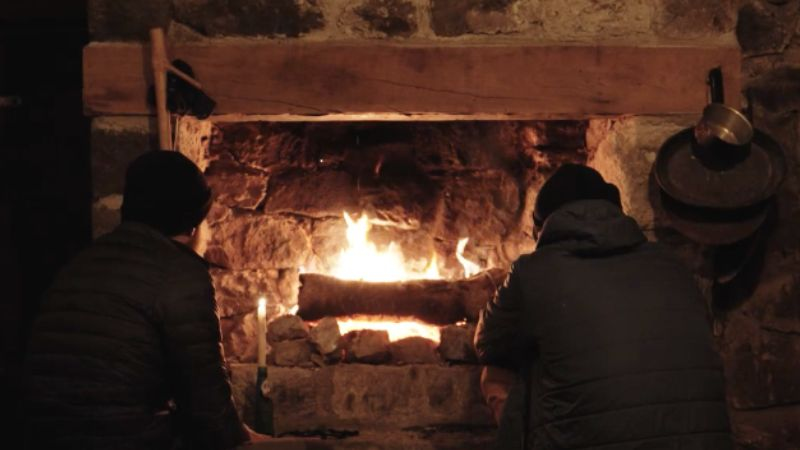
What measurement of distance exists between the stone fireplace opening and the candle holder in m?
0.11

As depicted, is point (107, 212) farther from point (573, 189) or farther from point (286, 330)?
point (573, 189)

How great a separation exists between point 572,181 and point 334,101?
836 millimetres

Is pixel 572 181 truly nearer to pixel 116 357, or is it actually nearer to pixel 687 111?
pixel 687 111

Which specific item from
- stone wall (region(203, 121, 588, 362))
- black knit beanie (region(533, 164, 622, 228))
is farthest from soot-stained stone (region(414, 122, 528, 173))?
black knit beanie (region(533, 164, 622, 228))

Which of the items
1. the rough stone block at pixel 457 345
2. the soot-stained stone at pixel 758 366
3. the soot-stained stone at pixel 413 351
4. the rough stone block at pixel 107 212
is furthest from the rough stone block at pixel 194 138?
the soot-stained stone at pixel 758 366

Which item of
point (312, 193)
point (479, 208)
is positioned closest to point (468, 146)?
point (479, 208)

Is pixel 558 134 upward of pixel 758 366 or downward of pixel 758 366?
upward

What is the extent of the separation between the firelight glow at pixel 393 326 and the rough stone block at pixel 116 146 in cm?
101

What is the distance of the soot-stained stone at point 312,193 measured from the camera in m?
A: 3.33

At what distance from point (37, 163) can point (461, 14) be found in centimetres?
211

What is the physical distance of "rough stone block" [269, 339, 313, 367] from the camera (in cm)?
283

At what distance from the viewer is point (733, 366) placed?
2781 millimetres

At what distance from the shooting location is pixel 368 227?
3.38 m

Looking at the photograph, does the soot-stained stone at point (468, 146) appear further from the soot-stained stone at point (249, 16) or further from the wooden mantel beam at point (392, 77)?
the soot-stained stone at point (249, 16)
